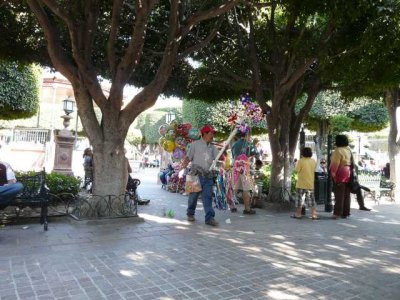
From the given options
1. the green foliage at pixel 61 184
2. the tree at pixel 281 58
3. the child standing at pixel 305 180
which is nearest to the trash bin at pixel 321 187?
the tree at pixel 281 58

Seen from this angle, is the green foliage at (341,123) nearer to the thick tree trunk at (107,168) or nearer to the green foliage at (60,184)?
the green foliage at (60,184)

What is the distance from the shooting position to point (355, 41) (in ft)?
27.1

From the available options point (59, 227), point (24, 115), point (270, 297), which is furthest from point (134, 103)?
point (24, 115)

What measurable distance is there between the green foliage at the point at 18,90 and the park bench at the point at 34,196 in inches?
366

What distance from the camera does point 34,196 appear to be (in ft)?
20.8

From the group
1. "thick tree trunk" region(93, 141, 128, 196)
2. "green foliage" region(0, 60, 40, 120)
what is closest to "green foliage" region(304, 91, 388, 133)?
"green foliage" region(0, 60, 40, 120)

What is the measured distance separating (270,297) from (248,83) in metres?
6.90

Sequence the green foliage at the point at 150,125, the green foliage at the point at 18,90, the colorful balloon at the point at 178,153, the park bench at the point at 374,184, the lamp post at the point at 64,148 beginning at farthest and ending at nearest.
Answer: the green foliage at the point at 150,125 → the green foliage at the point at 18,90 → the lamp post at the point at 64,148 → the colorful balloon at the point at 178,153 → the park bench at the point at 374,184

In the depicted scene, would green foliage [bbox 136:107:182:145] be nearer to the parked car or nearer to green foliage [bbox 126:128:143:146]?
green foliage [bbox 126:128:143:146]

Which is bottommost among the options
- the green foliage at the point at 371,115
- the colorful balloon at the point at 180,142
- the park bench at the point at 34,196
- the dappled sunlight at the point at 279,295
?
the dappled sunlight at the point at 279,295

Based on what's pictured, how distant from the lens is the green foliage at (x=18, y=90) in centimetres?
1484

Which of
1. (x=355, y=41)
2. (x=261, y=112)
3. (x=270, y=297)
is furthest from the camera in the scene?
(x=261, y=112)

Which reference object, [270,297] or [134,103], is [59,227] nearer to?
[134,103]

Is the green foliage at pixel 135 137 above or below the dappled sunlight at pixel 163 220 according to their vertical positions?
above
